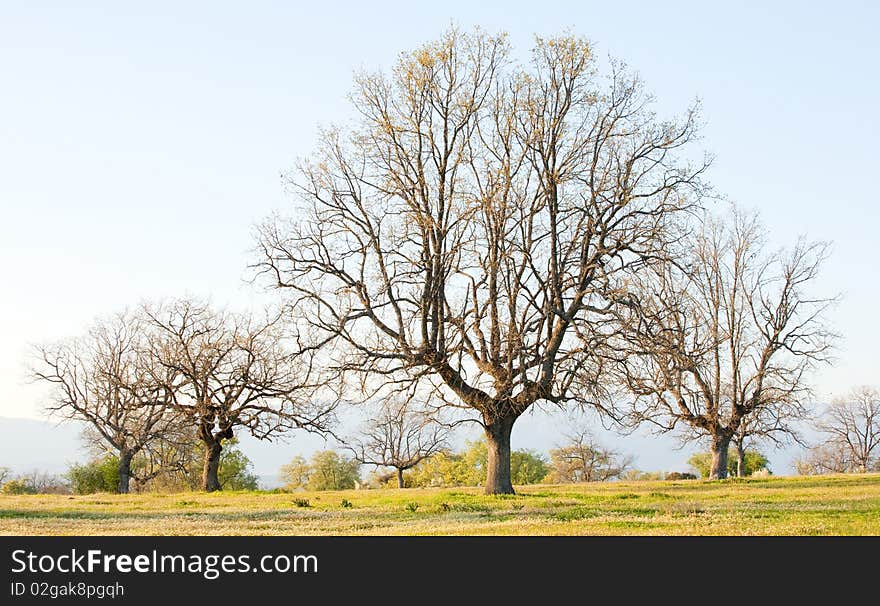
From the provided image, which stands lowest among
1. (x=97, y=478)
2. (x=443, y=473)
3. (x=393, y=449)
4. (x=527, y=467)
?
(x=443, y=473)

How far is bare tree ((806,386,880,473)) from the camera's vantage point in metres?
79.8

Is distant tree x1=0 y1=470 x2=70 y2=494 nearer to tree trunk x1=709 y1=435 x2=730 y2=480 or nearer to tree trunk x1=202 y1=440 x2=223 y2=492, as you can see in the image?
tree trunk x1=202 y1=440 x2=223 y2=492

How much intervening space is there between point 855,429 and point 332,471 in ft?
185

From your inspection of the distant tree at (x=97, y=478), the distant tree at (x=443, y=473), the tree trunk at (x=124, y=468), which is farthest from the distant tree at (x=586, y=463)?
the tree trunk at (x=124, y=468)

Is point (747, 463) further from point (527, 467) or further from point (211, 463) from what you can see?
point (211, 463)

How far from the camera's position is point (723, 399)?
45.4 meters

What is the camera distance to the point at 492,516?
21.2 m

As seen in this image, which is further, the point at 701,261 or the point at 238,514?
the point at 701,261

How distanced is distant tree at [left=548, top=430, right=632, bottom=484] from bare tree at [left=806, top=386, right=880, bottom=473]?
83.5 ft

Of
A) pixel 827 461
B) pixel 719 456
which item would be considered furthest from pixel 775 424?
pixel 827 461

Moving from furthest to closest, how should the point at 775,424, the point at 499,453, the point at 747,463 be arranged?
1. the point at 747,463
2. the point at 775,424
3. the point at 499,453
